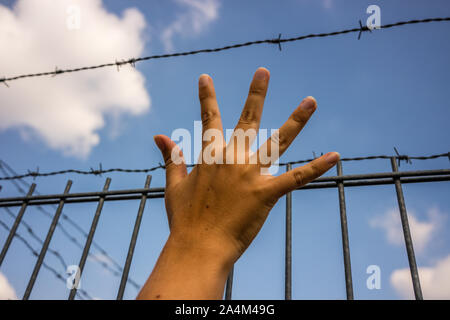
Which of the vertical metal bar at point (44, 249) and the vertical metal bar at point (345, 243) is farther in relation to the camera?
the vertical metal bar at point (44, 249)

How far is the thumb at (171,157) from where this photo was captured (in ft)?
3.63

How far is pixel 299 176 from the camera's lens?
92 centimetres

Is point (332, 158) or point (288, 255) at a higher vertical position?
point (288, 255)

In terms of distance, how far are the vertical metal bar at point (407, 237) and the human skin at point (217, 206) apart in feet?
4.21

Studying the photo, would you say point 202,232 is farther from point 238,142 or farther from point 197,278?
point 238,142

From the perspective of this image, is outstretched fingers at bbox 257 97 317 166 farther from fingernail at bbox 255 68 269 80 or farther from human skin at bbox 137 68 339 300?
fingernail at bbox 255 68 269 80

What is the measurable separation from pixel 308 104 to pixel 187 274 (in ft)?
2.20

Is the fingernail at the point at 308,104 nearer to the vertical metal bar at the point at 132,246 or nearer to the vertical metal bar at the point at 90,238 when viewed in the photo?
the vertical metal bar at the point at 132,246

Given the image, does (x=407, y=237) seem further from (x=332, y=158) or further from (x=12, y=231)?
(x=12, y=231)

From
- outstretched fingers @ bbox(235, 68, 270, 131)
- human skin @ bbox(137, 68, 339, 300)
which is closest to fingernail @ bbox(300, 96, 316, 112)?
human skin @ bbox(137, 68, 339, 300)

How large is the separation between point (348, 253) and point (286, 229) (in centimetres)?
41

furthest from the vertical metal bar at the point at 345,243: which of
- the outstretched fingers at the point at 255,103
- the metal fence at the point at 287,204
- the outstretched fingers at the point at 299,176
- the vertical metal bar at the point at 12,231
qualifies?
the vertical metal bar at the point at 12,231

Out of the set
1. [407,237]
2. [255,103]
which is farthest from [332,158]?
[407,237]

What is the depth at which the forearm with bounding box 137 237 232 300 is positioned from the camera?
71 centimetres
